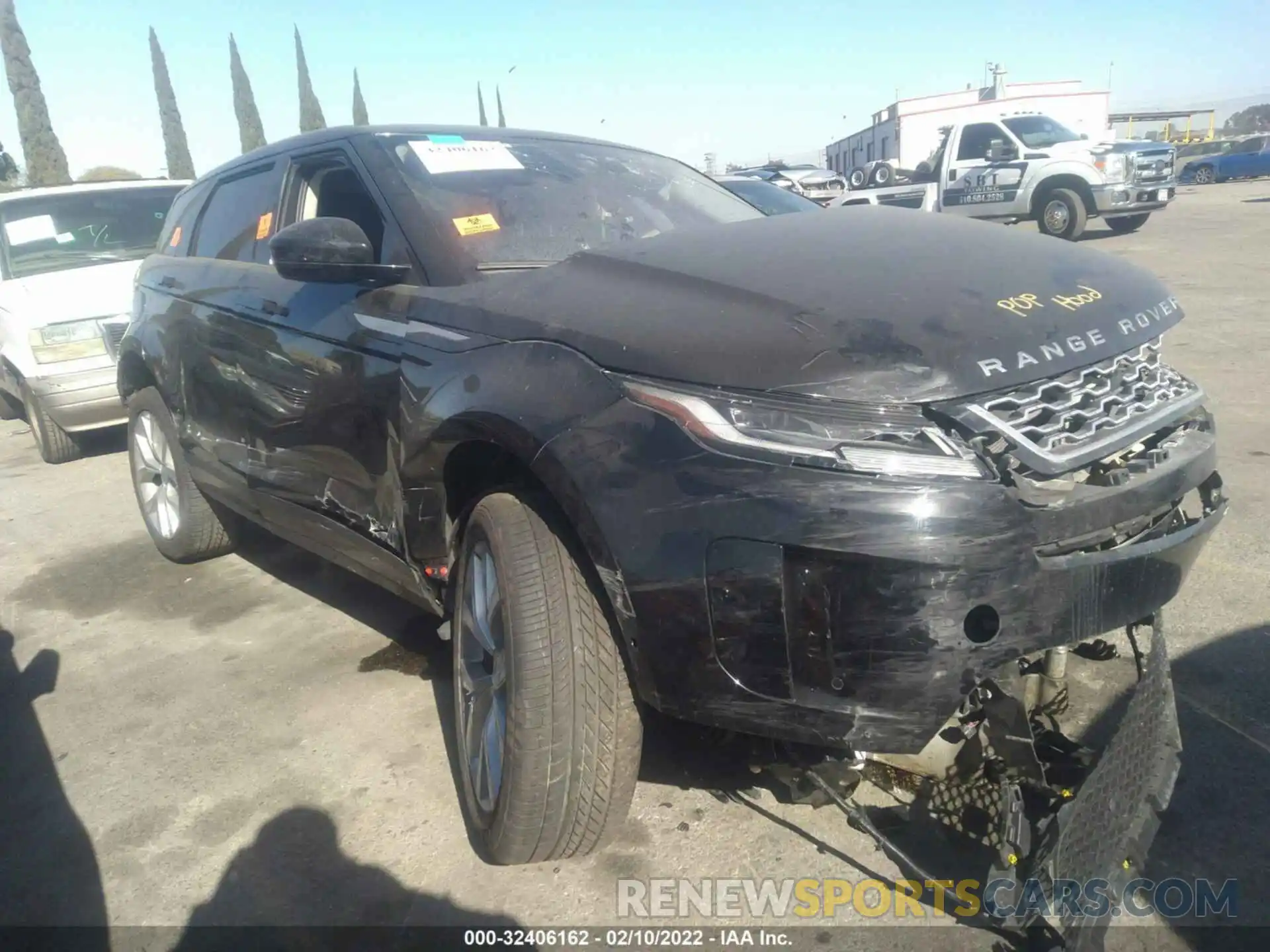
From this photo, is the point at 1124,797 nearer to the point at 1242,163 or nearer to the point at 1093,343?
the point at 1093,343

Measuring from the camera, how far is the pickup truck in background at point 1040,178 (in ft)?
47.1

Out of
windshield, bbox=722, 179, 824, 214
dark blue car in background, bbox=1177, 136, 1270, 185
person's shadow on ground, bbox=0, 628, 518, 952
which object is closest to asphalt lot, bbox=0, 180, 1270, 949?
person's shadow on ground, bbox=0, 628, 518, 952

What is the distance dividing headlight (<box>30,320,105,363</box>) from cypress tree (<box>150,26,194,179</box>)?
4048cm

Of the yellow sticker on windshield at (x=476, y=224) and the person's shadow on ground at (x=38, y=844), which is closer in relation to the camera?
the person's shadow on ground at (x=38, y=844)

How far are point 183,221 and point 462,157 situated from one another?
2161 millimetres

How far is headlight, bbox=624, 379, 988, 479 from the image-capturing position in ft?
5.49

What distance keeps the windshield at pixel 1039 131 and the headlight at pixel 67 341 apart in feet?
44.5

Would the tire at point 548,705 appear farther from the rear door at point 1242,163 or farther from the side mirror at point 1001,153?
the rear door at point 1242,163

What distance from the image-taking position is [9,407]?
8.42 metres

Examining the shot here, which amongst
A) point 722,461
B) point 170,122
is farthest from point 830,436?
point 170,122

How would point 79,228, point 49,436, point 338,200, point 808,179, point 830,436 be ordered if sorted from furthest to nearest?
point 808,179, point 79,228, point 49,436, point 338,200, point 830,436

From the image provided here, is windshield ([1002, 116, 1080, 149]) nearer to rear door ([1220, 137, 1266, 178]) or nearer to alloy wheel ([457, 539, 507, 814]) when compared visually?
alloy wheel ([457, 539, 507, 814])

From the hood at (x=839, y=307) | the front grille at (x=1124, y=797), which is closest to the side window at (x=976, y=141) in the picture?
the hood at (x=839, y=307)

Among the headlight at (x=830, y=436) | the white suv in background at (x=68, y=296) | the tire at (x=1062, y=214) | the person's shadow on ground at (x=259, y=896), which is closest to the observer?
the headlight at (x=830, y=436)
